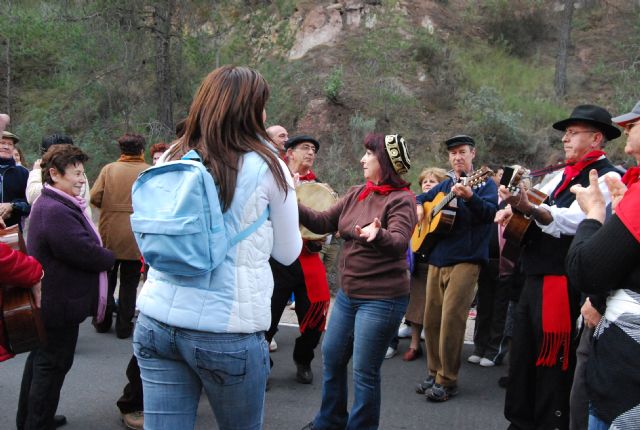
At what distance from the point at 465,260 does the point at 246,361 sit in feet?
10.3

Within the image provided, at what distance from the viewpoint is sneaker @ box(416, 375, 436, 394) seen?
524cm

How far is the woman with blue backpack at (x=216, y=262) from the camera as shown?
2232mm

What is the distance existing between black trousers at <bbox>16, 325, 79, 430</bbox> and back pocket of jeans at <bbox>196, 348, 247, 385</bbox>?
1992 millimetres

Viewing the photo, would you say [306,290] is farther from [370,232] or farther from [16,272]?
[16,272]

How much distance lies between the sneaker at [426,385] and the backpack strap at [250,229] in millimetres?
3326

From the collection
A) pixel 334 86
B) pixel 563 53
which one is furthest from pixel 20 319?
pixel 563 53

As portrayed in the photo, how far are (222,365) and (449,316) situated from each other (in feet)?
10.2

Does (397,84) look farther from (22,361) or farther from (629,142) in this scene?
(629,142)

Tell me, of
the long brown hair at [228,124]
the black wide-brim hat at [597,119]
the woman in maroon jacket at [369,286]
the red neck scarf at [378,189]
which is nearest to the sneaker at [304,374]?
the woman in maroon jacket at [369,286]

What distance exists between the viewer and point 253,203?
Answer: 2.36 metres

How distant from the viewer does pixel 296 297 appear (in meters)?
5.35

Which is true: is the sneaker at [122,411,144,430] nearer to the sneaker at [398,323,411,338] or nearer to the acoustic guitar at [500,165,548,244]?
the acoustic guitar at [500,165,548,244]

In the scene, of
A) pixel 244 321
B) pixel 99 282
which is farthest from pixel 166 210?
pixel 99 282

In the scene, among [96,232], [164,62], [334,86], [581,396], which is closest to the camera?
[581,396]
